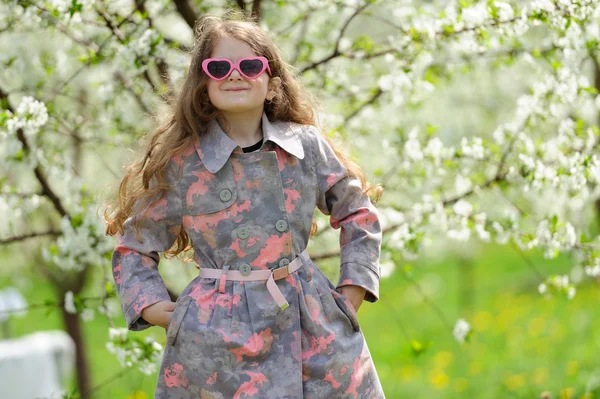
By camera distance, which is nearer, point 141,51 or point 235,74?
point 235,74

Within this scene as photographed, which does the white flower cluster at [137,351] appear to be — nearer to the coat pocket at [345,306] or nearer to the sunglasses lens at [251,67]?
the coat pocket at [345,306]

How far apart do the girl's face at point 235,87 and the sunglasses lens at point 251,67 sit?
2 centimetres

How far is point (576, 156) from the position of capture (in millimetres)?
3098

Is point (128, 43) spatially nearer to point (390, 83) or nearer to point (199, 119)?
point (199, 119)

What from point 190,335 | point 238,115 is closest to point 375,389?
point 190,335

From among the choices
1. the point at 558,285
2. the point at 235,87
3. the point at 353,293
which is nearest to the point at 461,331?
the point at 558,285

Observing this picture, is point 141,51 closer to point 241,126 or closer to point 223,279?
point 241,126

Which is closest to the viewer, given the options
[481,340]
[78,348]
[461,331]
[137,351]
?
[137,351]

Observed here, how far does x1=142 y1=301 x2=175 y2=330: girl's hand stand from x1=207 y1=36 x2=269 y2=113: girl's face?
0.57 meters

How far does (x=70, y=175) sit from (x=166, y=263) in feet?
4.64

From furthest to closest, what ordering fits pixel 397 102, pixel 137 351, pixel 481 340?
pixel 481 340 → pixel 397 102 → pixel 137 351

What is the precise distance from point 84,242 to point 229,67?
122cm

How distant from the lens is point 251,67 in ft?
7.52

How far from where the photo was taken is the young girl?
2229mm
